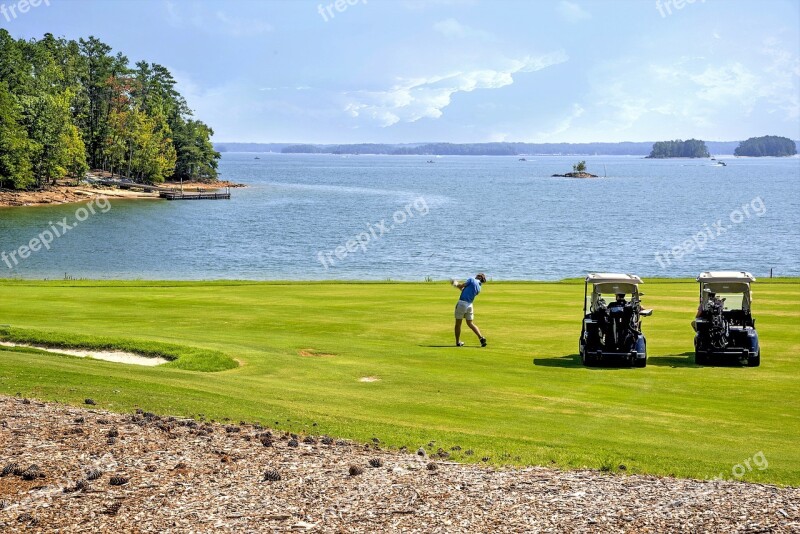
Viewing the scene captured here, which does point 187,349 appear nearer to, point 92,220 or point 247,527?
point 247,527

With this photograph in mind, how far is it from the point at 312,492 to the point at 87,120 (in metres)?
166

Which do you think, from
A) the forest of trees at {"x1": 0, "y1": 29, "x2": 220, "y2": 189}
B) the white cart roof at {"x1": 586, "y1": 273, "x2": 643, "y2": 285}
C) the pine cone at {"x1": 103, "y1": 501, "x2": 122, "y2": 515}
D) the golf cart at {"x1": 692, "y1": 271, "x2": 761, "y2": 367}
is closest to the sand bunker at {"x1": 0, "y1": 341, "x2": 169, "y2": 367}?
the white cart roof at {"x1": 586, "y1": 273, "x2": 643, "y2": 285}

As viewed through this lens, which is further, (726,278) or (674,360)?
(726,278)

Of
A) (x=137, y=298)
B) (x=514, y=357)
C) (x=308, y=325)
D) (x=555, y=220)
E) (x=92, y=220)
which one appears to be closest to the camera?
(x=514, y=357)

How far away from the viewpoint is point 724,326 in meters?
22.5

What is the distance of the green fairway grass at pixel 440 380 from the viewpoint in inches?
581

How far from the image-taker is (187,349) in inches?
914

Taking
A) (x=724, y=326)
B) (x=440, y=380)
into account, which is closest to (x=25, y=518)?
(x=440, y=380)

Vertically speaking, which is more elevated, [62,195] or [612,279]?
[62,195]

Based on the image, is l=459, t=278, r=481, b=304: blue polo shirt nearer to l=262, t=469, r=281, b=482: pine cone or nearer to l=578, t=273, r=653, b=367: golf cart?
l=578, t=273, r=653, b=367: golf cart

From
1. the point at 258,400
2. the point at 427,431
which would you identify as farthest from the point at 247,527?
the point at 258,400

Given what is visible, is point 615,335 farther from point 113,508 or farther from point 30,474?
point 30,474

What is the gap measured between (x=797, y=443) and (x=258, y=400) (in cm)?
950

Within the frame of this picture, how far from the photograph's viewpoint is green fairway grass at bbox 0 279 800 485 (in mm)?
14758
